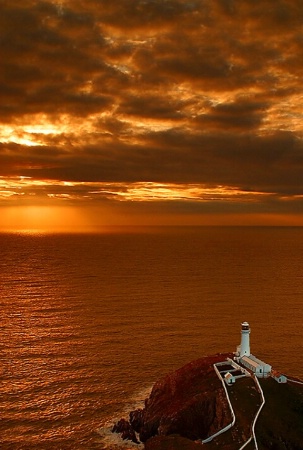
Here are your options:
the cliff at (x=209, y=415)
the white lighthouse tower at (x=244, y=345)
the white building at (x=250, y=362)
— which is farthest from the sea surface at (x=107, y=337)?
the white building at (x=250, y=362)

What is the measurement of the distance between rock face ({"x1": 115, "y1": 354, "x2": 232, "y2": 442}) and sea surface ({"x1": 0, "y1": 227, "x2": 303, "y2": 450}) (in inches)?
155

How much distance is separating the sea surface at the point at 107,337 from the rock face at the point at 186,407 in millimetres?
3932

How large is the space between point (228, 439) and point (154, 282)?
3498 inches

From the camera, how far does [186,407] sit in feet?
146

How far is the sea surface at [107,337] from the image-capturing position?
50.7 metres

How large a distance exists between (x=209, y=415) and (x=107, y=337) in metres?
34.7

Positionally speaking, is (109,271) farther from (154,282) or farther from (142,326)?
(142,326)

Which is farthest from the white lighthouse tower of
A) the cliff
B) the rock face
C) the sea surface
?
the sea surface

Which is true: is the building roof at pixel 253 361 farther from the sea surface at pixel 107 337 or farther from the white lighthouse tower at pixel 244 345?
the sea surface at pixel 107 337

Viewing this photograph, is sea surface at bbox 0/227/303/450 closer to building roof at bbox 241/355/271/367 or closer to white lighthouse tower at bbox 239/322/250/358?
white lighthouse tower at bbox 239/322/250/358

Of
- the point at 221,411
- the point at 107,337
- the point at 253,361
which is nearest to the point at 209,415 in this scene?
the point at 221,411

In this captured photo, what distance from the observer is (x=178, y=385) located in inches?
1967

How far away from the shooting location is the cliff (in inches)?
1567

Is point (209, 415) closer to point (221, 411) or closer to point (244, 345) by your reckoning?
point (221, 411)
